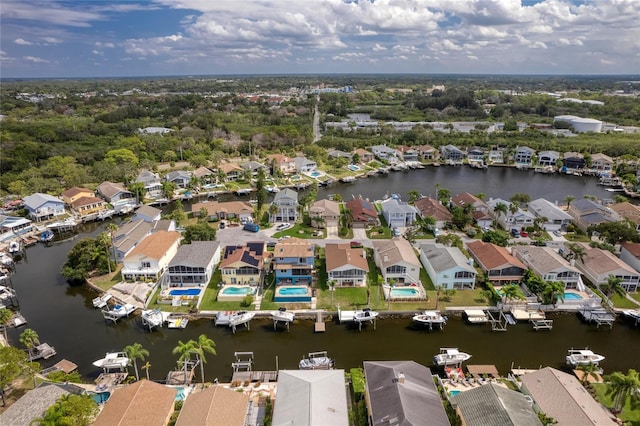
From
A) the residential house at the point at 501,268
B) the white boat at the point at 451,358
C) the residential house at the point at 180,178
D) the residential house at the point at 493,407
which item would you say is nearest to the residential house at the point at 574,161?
the residential house at the point at 501,268

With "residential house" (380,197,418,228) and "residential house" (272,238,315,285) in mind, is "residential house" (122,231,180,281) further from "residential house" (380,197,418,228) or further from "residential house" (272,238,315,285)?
"residential house" (380,197,418,228)

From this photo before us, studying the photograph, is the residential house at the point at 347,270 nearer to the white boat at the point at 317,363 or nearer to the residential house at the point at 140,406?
the white boat at the point at 317,363

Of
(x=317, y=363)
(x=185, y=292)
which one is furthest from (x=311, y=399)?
(x=185, y=292)

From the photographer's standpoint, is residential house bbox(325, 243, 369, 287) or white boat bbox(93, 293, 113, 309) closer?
white boat bbox(93, 293, 113, 309)

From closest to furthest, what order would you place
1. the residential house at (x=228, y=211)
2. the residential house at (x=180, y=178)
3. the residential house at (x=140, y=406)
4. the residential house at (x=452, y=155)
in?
1. the residential house at (x=140, y=406)
2. the residential house at (x=228, y=211)
3. the residential house at (x=180, y=178)
4. the residential house at (x=452, y=155)

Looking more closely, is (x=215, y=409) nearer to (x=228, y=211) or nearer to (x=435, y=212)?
(x=228, y=211)

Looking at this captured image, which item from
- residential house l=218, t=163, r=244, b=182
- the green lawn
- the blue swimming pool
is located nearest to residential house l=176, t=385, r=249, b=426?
the blue swimming pool

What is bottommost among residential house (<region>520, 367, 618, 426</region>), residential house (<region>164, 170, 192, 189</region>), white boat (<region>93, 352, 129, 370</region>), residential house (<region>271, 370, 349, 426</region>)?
white boat (<region>93, 352, 129, 370</region>)
